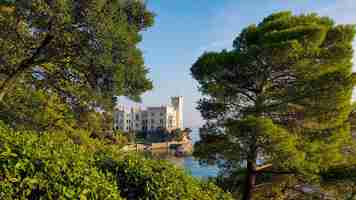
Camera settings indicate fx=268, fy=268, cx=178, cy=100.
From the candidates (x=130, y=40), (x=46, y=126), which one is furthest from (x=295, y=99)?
(x=46, y=126)

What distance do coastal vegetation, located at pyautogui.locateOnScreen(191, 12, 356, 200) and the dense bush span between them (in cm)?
416

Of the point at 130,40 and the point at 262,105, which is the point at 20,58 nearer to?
the point at 130,40

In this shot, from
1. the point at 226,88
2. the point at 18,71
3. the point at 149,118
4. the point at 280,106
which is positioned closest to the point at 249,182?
the point at 280,106

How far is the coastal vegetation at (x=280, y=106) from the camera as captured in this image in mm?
6680

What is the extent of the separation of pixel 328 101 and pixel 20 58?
7.47 m

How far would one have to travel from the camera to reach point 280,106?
7.02 metres

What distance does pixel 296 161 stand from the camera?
6.34m

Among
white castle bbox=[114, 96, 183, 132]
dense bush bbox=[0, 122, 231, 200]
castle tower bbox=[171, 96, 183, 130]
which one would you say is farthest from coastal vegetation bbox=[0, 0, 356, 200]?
castle tower bbox=[171, 96, 183, 130]

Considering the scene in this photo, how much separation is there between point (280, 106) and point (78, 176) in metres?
6.13

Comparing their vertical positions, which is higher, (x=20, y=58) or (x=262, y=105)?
(x=20, y=58)

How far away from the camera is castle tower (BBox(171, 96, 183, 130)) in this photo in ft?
251

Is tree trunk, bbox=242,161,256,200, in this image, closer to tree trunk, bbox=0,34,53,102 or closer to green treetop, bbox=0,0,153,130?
green treetop, bbox=0,0,153,130

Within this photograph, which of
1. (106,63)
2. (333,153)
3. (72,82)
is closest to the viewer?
(106,63)

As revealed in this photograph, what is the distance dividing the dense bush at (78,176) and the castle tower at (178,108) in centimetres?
7310
